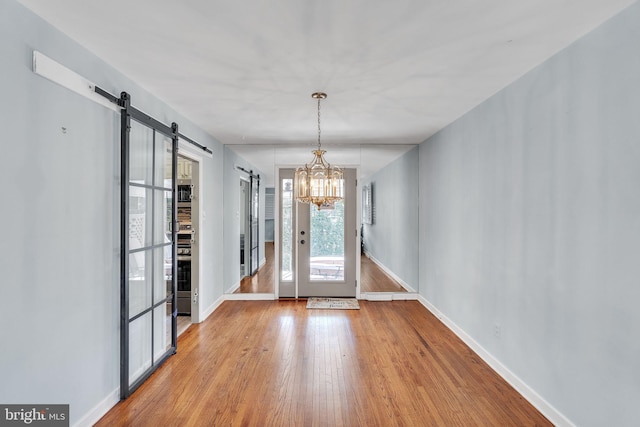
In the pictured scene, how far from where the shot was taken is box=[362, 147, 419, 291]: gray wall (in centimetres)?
543

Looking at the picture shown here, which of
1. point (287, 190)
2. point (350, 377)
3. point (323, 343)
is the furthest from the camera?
point (287, 190)

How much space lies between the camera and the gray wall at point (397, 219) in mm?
5430

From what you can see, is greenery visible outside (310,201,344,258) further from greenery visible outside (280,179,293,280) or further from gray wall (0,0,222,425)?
gray wall (0,0,222,425)

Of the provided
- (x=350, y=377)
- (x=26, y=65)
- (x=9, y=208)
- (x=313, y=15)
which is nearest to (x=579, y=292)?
(x=350, y=377)

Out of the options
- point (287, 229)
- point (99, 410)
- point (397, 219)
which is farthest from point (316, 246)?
point (99, 410)

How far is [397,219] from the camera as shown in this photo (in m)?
6.11

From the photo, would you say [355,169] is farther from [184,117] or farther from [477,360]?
[477,360]

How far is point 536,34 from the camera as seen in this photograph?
6.68 feet

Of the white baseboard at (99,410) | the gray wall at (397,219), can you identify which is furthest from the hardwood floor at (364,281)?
the white baseboard at (99,410)

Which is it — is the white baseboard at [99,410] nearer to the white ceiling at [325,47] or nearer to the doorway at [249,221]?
the white ceiling at [325,47]

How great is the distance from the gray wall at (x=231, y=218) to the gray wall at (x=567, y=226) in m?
3.51

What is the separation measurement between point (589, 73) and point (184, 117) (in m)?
3.60

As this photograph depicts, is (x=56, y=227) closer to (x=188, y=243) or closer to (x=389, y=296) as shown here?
(x=188, y=243)

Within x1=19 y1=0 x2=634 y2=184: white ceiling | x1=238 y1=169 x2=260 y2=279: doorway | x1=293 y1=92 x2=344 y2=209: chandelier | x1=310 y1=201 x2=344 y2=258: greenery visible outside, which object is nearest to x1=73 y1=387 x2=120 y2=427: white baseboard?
x1=293 y1=92 x2=344 y2=209: chandelier
